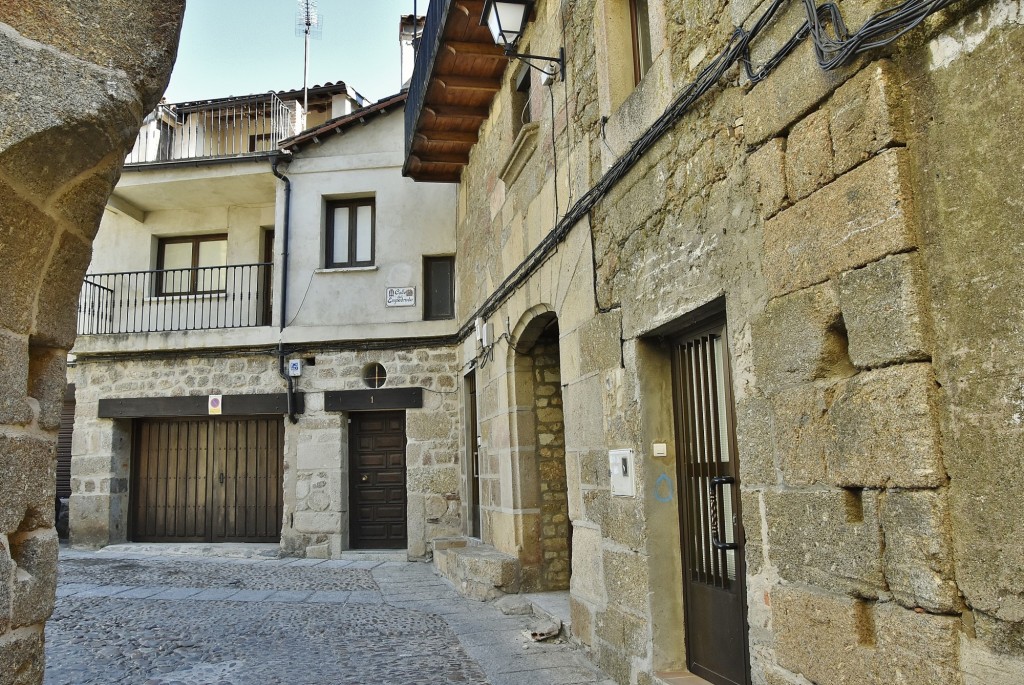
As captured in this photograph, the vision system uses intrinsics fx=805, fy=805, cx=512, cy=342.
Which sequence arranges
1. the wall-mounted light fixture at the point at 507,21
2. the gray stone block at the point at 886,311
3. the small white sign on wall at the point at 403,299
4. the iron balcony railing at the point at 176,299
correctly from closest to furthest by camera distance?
the gray stone block at the point at 886,311
the wall-mounted light fixture at the point at 507,21
the small white sign on wall at the point at 403,299
the iron balcony railing at the point at 176,299

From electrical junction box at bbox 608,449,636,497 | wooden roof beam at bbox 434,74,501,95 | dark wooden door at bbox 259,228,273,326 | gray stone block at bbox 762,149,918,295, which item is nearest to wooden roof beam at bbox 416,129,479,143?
wooden roof beam at bbox 434,74,501,95

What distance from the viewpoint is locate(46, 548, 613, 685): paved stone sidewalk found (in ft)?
15.3

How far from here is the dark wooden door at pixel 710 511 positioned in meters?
3.49

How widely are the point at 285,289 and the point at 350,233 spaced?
1173mm

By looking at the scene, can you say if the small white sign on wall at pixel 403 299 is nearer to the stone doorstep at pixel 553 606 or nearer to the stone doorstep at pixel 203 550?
the stone doorstep at pixel 203 550

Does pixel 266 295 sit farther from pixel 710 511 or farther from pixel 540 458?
pixel 710 511

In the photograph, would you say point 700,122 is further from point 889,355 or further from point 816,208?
point 889,355

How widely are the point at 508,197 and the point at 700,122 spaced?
142 inches

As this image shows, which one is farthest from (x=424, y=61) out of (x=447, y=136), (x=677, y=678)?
(x=677, y=678)

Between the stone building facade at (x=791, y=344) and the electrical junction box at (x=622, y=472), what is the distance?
Answer: 31 mm

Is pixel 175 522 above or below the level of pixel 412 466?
below

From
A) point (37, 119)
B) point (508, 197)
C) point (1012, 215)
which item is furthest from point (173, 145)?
point (1012, 215)

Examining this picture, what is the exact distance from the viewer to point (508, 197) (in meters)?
7.00

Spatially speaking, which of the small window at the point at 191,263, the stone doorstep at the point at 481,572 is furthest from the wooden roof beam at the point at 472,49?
the small window at the point at 191,263
